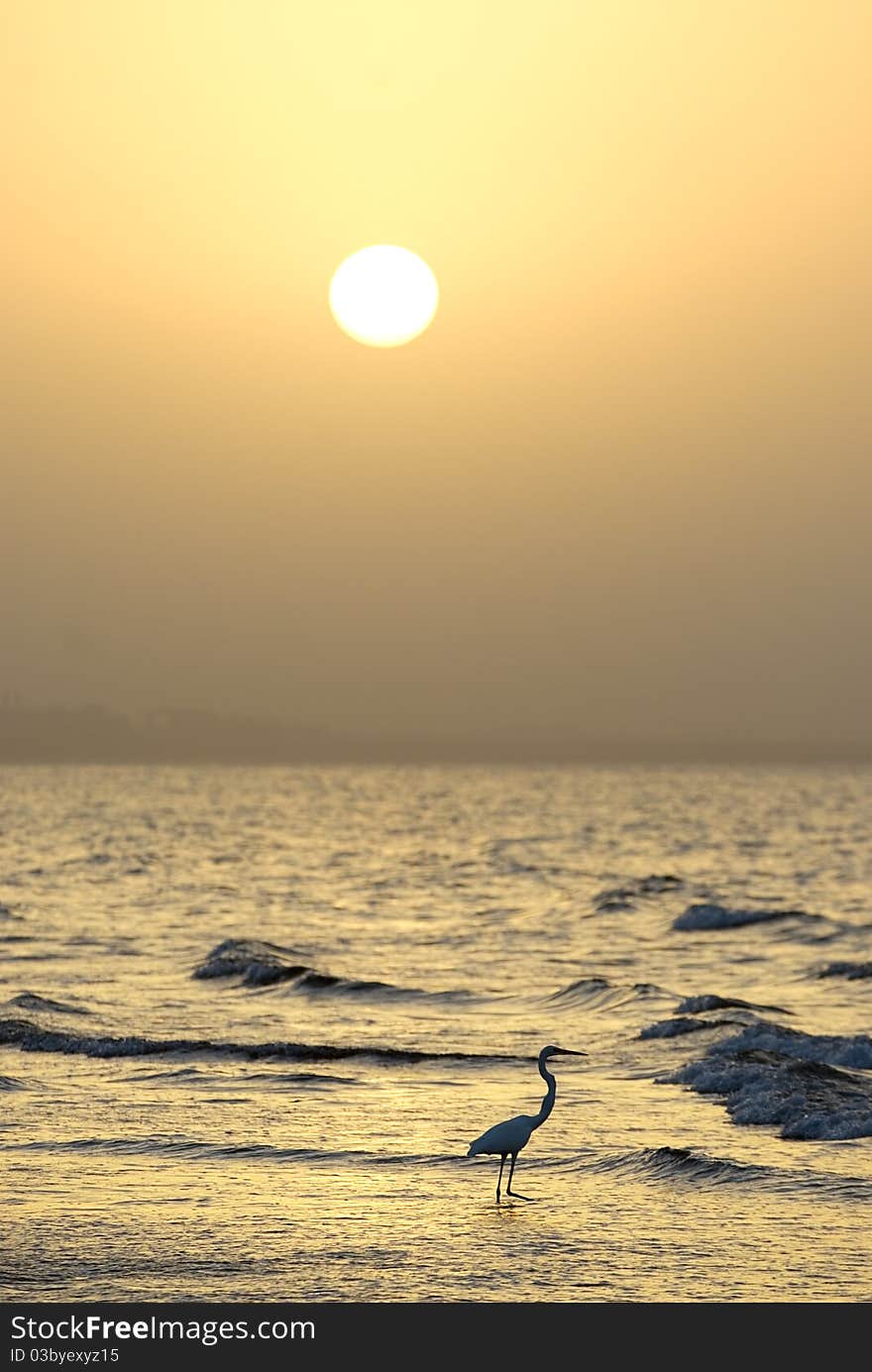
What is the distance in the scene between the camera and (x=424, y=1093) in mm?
21953

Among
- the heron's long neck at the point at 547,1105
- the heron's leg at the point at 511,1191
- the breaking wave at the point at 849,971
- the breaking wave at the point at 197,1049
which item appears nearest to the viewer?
the heron's leg at the point at 511,1191

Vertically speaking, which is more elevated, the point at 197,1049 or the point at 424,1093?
the point at 197,1049

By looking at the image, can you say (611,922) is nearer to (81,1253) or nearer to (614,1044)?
(614,1044)

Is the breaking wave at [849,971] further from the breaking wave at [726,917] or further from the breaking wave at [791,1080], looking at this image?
the breaking wave at [726,917]

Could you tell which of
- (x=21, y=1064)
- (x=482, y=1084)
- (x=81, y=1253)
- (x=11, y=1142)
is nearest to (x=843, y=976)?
(x=482, y=1084)

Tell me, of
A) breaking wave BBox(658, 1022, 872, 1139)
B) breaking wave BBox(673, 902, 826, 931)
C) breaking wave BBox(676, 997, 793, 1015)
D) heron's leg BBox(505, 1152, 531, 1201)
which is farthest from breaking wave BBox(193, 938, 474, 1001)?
heron's leg BBox(505, 1152, 531, 1201)

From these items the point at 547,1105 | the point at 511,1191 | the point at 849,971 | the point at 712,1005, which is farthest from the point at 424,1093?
the point at 849,971

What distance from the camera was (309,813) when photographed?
138250 mm

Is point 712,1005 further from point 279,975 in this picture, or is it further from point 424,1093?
point 424,1093

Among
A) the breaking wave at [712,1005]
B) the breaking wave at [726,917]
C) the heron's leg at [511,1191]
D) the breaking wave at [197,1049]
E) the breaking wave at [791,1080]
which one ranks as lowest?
the heron's leg at [511,1191]

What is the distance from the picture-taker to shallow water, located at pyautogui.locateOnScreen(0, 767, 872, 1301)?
1341cm

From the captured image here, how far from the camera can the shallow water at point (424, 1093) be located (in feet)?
44.0

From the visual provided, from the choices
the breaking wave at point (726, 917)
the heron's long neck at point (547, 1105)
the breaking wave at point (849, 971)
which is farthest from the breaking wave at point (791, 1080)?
the breaking wave at point (726, 917)

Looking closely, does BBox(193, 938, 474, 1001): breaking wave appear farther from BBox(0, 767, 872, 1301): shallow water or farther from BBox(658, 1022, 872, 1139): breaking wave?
BBox(658, 1022, 872, 1139): breaking wave
